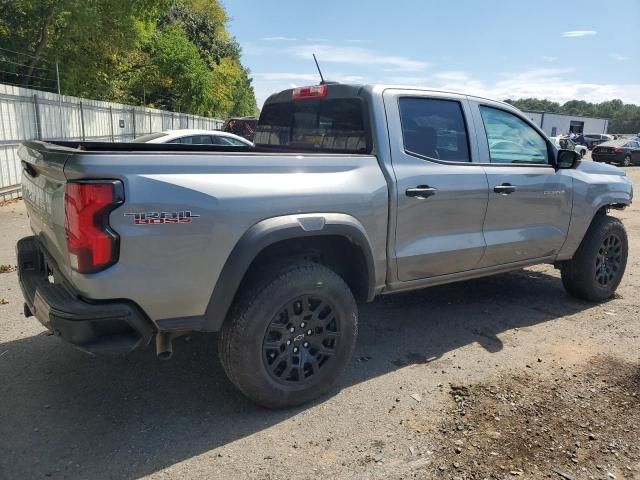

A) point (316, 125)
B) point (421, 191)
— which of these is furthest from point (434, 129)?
point (316, 125)

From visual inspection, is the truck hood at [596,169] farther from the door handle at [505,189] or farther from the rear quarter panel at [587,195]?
the door handle at [505,189]

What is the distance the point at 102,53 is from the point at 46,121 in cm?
1068

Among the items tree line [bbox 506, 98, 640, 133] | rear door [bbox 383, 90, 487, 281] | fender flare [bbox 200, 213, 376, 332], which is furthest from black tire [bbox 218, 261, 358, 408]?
tree line [bbox 506, 98, 640, 133]

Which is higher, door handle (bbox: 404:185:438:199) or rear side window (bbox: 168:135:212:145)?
rear side window (bbox: 168:135:212:145)

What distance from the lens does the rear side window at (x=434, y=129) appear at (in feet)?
12.3

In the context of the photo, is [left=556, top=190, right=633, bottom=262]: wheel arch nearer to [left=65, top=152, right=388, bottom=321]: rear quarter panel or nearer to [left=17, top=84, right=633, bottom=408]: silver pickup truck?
[left=17, top=84, right=633, bottom=408]: silver pickup truck

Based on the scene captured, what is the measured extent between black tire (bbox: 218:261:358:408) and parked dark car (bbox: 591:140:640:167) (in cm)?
2846

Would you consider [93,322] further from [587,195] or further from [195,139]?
[195,139]

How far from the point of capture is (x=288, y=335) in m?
3.15

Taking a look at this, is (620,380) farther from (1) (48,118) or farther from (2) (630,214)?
(1) (48,118)

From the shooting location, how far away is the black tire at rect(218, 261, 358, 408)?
2.96m

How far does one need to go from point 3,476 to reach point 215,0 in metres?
53.3

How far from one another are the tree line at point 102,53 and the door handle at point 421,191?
14.3m

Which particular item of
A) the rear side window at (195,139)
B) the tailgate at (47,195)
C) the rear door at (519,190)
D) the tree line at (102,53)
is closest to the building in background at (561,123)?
the tree line at (102,53)
